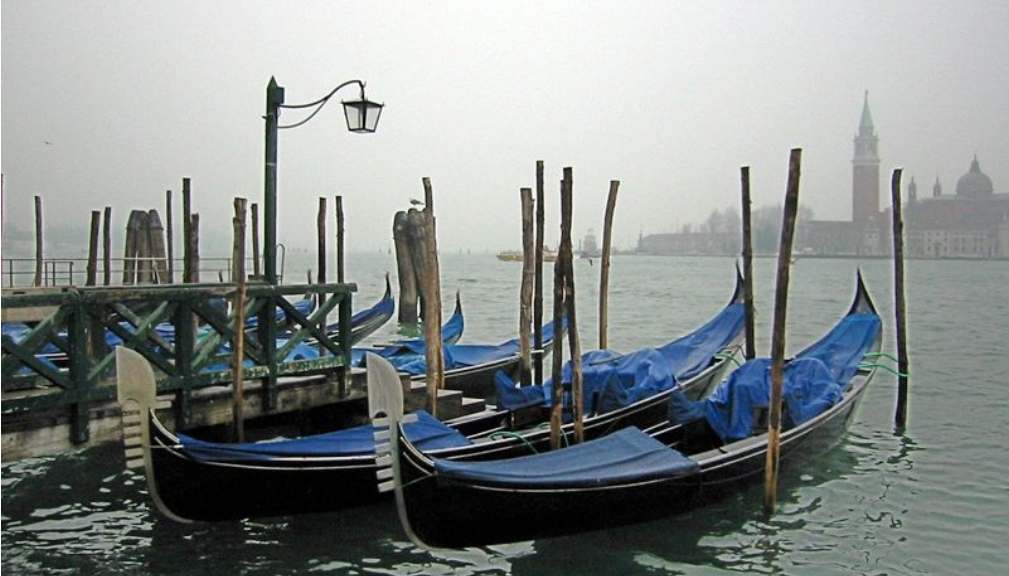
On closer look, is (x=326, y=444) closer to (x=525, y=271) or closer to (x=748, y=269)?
(x=525, y=271)

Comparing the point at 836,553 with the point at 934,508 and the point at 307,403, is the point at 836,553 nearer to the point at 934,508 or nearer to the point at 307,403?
the point at 934,508

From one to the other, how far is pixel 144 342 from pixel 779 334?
11.4 ft

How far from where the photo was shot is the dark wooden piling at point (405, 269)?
55.5 feet

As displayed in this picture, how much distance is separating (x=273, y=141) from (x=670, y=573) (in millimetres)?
3450

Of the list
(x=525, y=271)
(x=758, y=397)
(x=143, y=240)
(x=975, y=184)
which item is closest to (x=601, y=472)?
(x=758, y=397)

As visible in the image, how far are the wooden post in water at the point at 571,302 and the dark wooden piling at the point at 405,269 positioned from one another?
10861mm

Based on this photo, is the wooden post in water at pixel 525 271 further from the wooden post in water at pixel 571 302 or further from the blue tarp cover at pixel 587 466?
the blue tarp cover at pixel 587 466

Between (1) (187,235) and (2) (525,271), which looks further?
(1) (187,235)

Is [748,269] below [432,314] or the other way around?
the other way around

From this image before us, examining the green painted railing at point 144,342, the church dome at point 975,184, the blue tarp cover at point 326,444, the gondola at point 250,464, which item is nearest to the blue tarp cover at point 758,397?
the gondola at point 250,464

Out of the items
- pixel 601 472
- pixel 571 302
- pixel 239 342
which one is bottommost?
pixel 601 472

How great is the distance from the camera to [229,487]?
470cm

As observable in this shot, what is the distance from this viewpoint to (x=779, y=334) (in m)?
5.37

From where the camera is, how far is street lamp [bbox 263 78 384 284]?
580 centimetres
